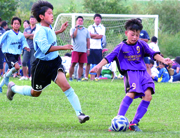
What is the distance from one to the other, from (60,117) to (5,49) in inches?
187

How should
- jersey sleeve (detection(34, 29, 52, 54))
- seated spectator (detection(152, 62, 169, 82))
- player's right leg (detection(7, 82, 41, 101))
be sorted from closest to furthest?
1. jersey sleeve (detection(34, 29, 52, 54))
2. player's right leg (detection(7, 82, 41, 101))
3. seated spectator (detection(152, 62, 169, 82))

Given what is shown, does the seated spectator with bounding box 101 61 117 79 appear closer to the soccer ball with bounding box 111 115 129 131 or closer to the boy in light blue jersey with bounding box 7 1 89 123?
the boy in light blue jersey with bounding box 7 1 89 123

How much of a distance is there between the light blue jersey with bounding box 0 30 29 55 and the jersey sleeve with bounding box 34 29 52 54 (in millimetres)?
5349

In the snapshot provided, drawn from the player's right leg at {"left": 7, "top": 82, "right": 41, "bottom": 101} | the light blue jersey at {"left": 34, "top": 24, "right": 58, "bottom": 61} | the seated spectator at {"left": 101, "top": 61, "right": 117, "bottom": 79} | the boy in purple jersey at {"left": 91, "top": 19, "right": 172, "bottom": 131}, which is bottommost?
the seated spectator at {"left": 101, "top": 61, "right": 117, "bottom": 79}

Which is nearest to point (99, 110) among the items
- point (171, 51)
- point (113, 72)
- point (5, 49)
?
point (5, 49)

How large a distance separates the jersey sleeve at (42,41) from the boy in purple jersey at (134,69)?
860 millimetres

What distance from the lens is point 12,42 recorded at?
1103 cm

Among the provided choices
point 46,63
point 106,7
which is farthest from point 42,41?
Answer: point 106,7

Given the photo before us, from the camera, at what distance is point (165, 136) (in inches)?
197

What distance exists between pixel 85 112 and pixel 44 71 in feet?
6.25

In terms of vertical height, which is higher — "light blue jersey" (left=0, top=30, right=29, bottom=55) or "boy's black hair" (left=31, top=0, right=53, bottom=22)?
"boy's black hair" (left=31, top=0, right=53, bottom=22)

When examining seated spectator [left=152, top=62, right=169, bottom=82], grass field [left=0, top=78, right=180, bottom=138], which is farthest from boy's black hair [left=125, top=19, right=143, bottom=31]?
seated spectator [left=152, top=62, right=169, bottom=82]

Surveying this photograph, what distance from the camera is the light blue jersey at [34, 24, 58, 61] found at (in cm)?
553

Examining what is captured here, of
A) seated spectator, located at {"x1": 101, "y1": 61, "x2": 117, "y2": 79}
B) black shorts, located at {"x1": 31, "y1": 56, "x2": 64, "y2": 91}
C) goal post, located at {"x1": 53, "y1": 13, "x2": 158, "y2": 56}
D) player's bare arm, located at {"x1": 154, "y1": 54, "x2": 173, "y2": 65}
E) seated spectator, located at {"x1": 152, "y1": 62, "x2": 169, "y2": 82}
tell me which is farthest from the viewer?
goal post, located at {"x1": 53, "y1": 13, "x2": 158, "y2": 56}
